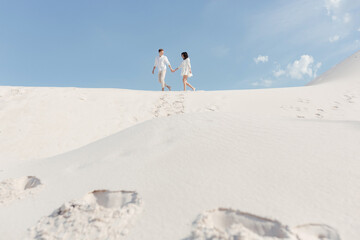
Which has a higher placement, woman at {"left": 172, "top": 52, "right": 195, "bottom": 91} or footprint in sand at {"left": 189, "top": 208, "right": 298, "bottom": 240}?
woman at {"left": 172, "top": 52, "right": 195, "bottom": 91}

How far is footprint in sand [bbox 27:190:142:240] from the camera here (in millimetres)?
1361

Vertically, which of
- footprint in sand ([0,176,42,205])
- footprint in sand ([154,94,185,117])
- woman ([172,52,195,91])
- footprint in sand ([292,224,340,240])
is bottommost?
footprint in sand ([292,224,340,240])

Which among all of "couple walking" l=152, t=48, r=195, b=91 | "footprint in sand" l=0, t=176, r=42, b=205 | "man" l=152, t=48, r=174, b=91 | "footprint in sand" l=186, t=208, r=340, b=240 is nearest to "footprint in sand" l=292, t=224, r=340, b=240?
"footprint in sand" l=186, t=208, r=340, b=240

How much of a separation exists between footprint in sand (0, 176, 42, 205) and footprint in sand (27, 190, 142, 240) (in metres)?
0.58

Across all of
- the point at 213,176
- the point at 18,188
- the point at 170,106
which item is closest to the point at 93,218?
the point at 213,176

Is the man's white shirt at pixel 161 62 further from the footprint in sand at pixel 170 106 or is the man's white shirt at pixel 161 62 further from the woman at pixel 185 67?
the footprint in sand at pixel 170 106

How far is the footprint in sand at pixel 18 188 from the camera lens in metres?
1.98

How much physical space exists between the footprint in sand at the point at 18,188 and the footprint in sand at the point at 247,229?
1.59 meters

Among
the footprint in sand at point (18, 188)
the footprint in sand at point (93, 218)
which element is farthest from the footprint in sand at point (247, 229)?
the footprint in sand at point (18, 188)

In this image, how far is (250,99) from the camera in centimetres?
617

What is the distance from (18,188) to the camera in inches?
85.2

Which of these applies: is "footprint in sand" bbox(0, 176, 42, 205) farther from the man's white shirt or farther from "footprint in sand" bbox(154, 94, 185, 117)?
the man's white shirt

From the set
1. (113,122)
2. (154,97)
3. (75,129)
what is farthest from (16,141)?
(154,97)

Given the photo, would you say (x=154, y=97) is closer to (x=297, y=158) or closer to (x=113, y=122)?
(x=113, y=122)
